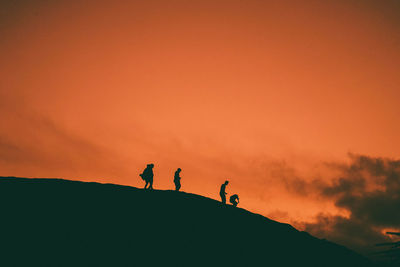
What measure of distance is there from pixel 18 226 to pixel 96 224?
4343mm

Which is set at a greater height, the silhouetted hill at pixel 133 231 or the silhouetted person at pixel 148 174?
the silhouetted person at pixel 148 174

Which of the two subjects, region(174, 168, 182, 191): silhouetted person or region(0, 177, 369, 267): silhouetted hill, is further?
region(174, 168, 182, 191): silhouetted person

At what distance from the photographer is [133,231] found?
19.9 metres

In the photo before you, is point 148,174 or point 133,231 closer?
point 133,231

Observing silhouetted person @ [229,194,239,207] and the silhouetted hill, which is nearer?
the silhouetted hill

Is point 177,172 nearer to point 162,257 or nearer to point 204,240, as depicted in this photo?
point 204,240

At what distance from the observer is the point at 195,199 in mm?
26172

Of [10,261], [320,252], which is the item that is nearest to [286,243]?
[320,252]

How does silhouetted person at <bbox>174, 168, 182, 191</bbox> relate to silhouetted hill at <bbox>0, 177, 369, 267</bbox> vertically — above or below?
above

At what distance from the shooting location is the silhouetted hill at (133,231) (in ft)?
57.0

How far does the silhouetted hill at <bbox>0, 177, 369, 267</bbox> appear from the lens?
17.4m

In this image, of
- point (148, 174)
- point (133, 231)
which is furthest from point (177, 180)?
point (133, 231)

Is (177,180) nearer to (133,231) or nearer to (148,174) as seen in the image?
(148,174)

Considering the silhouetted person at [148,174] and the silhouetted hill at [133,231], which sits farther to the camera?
the silhouetted person at [148,174]
